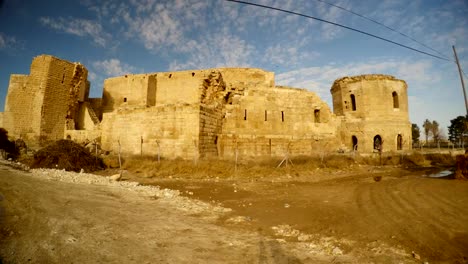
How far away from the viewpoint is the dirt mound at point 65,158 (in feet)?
37.9

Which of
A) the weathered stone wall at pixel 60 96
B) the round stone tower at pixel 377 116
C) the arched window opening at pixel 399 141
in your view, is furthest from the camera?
the arched window opening at pixel 399 141

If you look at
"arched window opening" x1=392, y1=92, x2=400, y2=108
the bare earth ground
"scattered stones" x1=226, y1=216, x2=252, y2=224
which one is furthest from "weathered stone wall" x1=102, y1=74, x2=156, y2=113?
"arched window opening" x1=392, y1=92, x2=400, y2=108

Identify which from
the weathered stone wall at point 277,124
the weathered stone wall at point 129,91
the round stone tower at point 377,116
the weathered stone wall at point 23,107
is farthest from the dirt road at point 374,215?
the weathered stone wall at point 23,107

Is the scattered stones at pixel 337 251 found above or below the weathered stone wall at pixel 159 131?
below

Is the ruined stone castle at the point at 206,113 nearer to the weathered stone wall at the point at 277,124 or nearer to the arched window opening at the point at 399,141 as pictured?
the weathered stone wall at the point at 277,124

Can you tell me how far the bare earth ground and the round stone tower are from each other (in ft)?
62.8

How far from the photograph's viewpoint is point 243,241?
12.3 ft

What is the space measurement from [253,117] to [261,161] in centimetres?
370

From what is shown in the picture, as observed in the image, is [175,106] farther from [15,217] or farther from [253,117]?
[15,217]

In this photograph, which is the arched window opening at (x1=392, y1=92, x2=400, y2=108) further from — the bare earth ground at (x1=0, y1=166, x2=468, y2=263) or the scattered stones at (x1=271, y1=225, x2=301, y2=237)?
the scattered stones at (x1=271, y1=225, x2=301, y2=237)

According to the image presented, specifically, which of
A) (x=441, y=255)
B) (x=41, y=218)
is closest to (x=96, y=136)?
(x=41, y=218)

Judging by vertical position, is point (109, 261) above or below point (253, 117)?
below

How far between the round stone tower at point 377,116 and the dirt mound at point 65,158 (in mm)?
23351

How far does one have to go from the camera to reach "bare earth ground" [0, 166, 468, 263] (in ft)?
9.70
